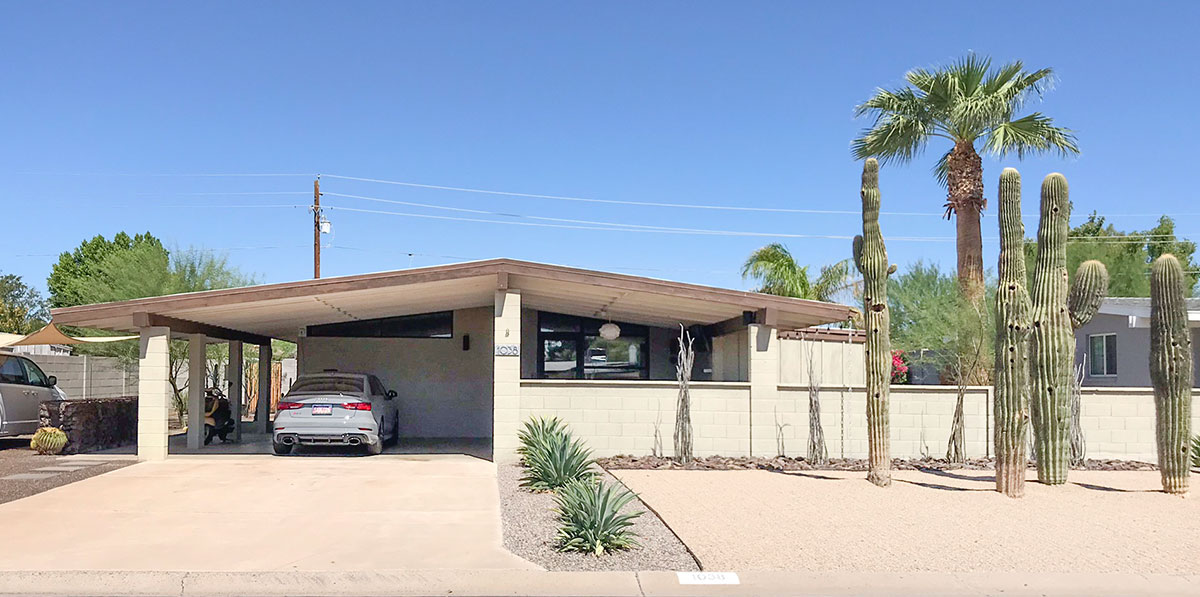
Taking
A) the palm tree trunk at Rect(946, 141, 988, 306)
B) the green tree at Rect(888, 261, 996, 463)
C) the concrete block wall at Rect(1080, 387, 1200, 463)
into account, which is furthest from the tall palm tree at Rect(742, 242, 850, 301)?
the concrete block wall at Rect(1080, 387, 1200, 463)

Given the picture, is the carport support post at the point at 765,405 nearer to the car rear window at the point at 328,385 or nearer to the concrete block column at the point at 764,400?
the concrete block column at the point at 764,400

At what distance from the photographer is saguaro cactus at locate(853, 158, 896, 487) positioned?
12133 millimetres

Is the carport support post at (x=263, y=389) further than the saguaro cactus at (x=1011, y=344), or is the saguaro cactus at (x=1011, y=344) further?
the carport support post at (x=263, y=389)

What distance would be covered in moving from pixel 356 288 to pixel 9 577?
695 cm

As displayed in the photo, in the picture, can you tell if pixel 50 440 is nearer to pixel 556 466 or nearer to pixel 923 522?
pixel 556 466

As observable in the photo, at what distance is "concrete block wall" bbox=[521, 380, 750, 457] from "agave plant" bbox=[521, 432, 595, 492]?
2.50m

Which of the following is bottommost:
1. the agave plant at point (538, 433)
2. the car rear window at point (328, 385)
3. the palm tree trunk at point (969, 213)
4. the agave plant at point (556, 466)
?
the agave plant at point (556, 466)

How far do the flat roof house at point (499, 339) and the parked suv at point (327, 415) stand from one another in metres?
1.28

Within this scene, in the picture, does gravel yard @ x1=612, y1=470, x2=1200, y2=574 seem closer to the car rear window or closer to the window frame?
the car rear window

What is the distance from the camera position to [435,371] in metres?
20.0

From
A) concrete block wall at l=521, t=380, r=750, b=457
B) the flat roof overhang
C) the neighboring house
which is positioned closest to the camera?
the flat roof overhang

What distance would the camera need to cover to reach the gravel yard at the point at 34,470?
11.4 metres

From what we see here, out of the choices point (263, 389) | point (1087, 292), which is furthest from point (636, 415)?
point (263, 389)

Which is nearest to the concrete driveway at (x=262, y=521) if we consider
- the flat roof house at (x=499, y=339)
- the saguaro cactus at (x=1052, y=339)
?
the flat roof house at (x=499, y=339)
